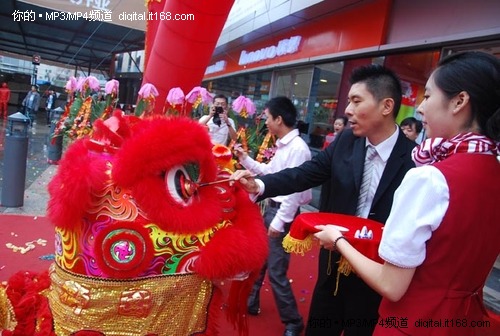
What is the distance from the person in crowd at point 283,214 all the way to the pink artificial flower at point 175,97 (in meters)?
1.91

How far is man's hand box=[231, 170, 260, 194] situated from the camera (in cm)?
161

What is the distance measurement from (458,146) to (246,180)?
897mm

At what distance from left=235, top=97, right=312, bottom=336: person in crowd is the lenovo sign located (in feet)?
17.7

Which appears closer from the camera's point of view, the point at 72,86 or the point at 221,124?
the point at 221,124

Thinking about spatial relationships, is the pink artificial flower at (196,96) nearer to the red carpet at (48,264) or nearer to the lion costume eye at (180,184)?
the red carpet at (48,264)

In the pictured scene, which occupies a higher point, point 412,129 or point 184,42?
point 184,42

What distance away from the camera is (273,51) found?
878 centimetres

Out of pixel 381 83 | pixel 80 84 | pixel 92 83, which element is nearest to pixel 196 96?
pixel 92 83

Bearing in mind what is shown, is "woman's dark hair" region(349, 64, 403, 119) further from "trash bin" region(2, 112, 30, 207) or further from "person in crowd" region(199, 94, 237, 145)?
"trash bin" region(2, 112, 30, 207)

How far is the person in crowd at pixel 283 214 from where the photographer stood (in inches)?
100

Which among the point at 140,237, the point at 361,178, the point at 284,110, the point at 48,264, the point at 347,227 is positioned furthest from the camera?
the point at 48,264

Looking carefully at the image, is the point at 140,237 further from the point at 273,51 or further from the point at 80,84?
the point at 273,51

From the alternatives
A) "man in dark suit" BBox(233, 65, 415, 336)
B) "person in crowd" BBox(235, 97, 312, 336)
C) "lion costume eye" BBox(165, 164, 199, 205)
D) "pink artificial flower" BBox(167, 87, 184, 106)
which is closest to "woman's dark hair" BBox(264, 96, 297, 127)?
"person in crowd" BBox(235, 97, 312, 336)

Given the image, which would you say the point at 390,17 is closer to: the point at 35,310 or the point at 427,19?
the point at 427,19
